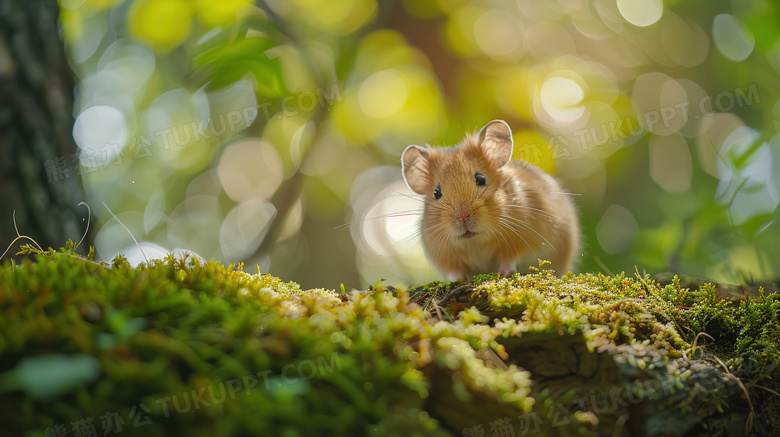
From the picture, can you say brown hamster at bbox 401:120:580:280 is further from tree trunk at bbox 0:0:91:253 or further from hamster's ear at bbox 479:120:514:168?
tree trunk at bbox 0:0:91:253

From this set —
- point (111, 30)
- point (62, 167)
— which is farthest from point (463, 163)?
point (111, 30)

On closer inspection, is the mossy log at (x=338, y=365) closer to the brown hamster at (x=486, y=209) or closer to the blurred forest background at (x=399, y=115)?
the brown hamster at (x=486, y=209)

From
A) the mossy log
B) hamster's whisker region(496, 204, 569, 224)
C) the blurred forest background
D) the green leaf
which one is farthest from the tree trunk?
hamster's whisker region(496, 204, 569, 224)

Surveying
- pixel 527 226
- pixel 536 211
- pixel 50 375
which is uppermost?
pixel 50 375

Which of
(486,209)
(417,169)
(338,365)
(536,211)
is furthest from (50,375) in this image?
(536,211)

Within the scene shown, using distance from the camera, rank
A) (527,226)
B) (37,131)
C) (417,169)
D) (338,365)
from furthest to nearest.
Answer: (417,169), (527,226), (37,131), (338,365)

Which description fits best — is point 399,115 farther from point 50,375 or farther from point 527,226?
point 50,375
